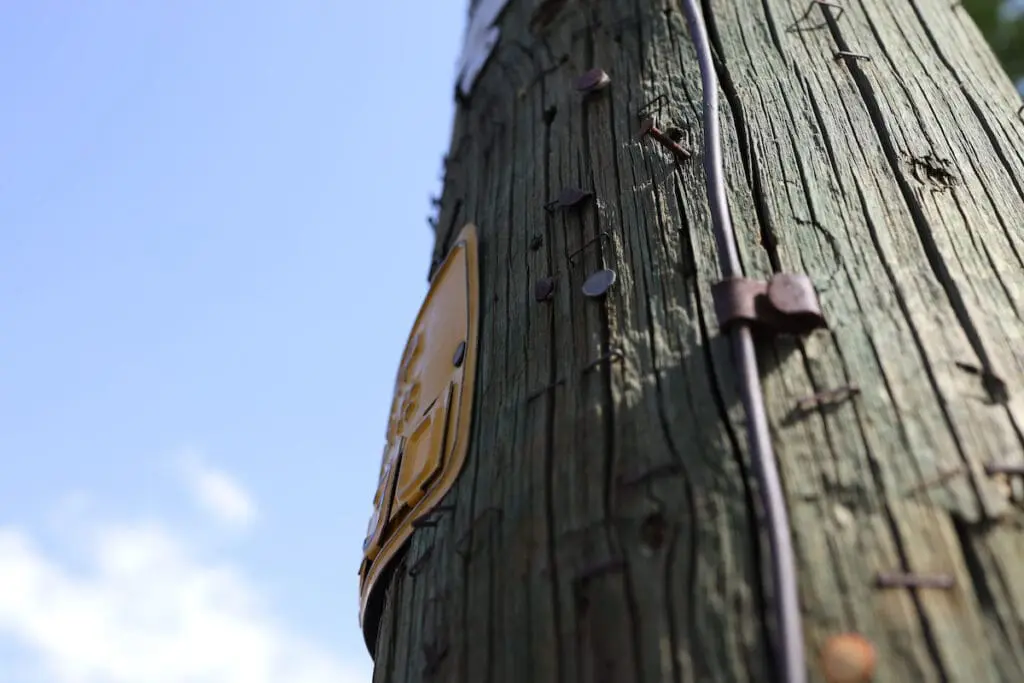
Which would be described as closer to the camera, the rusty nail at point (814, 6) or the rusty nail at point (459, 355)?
the rusty nail at point (459, 355)

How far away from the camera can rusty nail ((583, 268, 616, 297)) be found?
1.61 meters

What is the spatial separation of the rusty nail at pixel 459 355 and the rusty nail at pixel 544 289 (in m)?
0.21

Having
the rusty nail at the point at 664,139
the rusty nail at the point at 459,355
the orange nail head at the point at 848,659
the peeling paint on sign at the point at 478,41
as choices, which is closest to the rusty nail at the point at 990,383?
the orange nail head at the point at 848,659

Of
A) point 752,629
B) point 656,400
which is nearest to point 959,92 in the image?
point 656,400

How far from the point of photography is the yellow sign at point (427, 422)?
174 cm

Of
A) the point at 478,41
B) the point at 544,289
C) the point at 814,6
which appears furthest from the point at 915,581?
the point at 478,41

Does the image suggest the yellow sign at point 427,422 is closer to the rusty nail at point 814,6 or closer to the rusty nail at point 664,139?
the rusty nail at point 664,139

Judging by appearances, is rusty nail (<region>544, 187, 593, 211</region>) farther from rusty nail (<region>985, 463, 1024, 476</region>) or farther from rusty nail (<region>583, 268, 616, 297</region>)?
rusty nail (<region>985, 463, 1024, 476</region>)

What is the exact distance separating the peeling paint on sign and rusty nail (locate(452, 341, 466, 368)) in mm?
1348

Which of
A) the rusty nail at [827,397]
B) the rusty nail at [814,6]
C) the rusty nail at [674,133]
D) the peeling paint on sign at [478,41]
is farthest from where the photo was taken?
the peeling paint on sign at [478,41]

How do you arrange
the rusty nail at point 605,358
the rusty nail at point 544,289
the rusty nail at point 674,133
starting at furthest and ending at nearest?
the rusty nail at point 674,133 < the rusty nail at point 544,289 < the rusty nail at point 605,358

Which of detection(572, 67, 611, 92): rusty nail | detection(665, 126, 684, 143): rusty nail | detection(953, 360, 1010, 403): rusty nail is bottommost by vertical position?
detection(953, 360, 1010, 403): rusty nail

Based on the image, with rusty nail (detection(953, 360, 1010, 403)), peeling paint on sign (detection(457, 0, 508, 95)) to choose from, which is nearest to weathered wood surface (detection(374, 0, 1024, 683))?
rusty nail (detection(953, 360, 1010, 403))

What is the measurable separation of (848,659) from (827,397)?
0.37 metres
